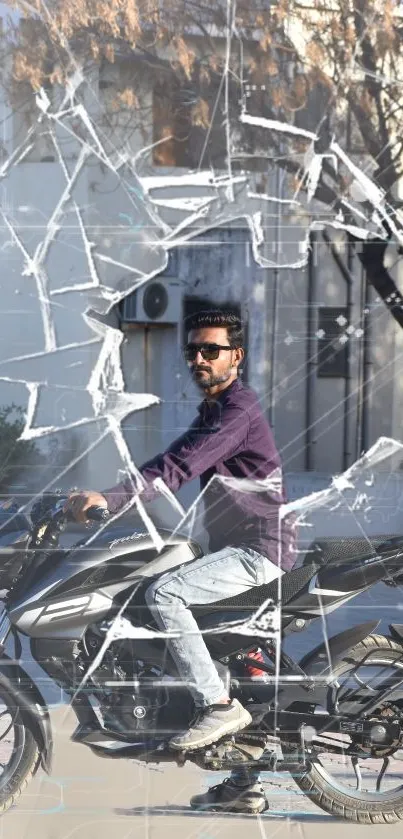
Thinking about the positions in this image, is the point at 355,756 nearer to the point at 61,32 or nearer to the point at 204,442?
the point at 204,442

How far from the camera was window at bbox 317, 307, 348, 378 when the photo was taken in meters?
4.05

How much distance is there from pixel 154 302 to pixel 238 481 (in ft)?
2.15

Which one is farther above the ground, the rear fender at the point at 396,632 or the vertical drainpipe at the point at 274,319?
the vertical drainpipe at the point at 274,319

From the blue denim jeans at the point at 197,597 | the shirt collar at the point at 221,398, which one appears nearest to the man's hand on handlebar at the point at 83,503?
the blue denim jeans at the point at 197,597

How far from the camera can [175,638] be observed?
3.88 m

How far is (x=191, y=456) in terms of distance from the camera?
376cm

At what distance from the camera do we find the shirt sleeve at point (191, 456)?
3.74 m

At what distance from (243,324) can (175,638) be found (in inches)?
40.9

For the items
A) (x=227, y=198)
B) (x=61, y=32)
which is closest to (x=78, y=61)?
(x=61, y=32)

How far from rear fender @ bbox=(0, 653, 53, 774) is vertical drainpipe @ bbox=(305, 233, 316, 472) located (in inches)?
45.2

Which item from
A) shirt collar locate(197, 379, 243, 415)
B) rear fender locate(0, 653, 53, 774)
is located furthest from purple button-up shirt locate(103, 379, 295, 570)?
rear fender locate(0, 653, 53, 774)

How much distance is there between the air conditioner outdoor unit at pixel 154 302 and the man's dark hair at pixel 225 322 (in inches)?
3.8

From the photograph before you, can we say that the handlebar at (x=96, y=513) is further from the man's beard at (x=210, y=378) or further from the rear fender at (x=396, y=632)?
the rear fender at (x=396, y=632)
